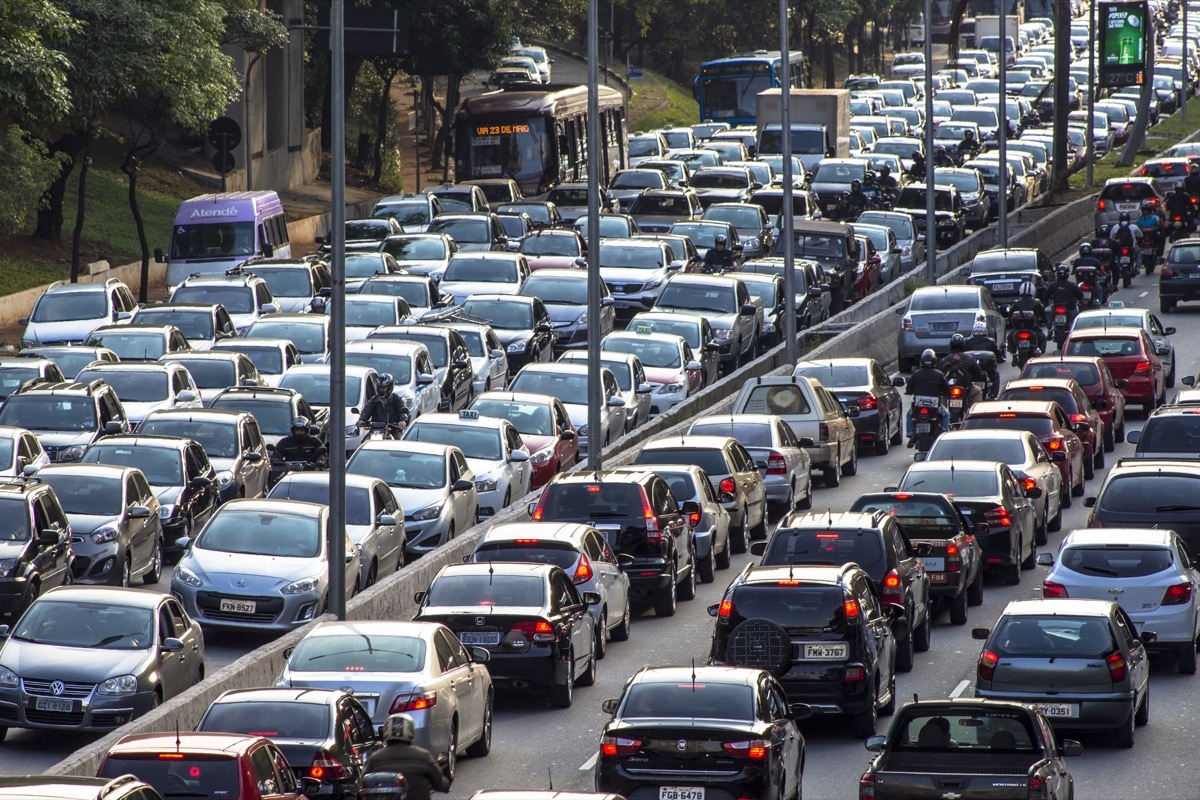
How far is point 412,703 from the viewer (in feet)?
54.6

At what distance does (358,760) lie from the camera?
50.2ft

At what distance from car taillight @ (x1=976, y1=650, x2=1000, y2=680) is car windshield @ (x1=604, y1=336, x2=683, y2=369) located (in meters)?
17.8

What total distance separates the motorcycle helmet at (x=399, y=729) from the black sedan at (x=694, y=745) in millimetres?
1261

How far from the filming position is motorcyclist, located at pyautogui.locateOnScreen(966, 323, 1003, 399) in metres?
34.8

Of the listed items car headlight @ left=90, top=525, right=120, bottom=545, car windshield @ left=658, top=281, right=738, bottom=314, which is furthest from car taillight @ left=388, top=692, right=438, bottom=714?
car windshield @ left=658, top=281, right=738, bottom=314

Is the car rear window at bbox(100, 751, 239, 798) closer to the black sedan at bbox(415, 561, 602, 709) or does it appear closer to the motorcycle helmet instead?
the motorcycle helmet

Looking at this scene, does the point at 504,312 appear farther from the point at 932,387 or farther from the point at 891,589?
the point at 891,589

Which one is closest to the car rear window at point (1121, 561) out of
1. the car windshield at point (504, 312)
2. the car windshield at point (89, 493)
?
the car windshield at point (89, 493)

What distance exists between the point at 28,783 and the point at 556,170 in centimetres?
4782

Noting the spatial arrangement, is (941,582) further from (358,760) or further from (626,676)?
(358,760)

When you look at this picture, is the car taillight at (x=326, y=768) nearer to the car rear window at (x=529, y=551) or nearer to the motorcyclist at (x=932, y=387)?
the car rear window at (x=529, y=551)

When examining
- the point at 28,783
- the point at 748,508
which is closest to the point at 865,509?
the point at 748,508

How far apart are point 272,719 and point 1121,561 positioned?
9026 millimetres

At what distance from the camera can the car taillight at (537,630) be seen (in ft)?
63.4
